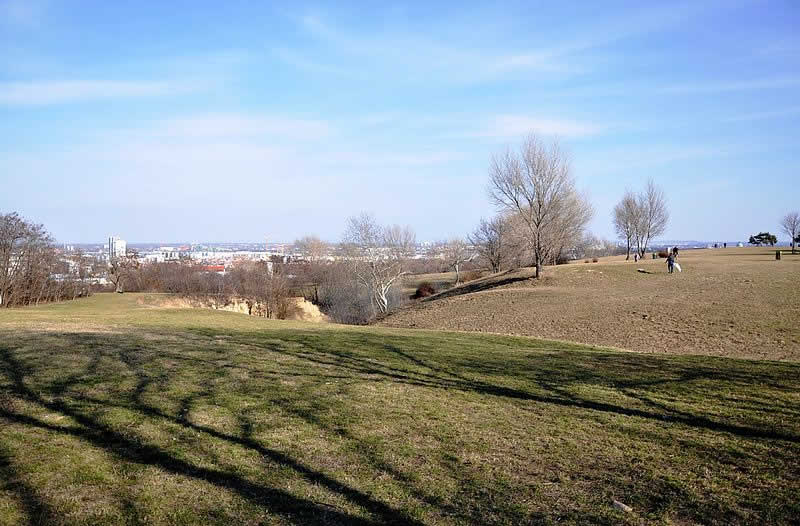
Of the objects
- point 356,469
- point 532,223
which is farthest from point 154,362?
point 532,223

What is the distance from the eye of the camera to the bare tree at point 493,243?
62.3 metres

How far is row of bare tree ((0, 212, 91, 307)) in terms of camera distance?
39.8 metres

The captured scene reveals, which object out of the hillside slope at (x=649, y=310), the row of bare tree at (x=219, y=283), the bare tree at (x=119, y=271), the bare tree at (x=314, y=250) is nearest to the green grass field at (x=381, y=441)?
the hillside slope at (x=649, y=310)

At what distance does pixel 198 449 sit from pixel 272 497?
53.2 inches

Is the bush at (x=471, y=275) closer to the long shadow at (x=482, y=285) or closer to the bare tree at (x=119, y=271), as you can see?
the long shadow at (x=482, y=285)

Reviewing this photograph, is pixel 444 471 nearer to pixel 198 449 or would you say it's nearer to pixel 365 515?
pixel 365 515

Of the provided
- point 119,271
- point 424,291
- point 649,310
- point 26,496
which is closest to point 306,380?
point 26,496

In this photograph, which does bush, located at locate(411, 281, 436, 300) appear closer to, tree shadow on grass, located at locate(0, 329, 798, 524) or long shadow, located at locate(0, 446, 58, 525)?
tree shadow on grass, located at locate(0, 329, 798, 524)

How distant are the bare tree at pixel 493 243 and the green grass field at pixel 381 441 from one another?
5193 cm

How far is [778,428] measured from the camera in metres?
6.68

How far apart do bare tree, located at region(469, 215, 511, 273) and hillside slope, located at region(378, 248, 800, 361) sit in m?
20.9

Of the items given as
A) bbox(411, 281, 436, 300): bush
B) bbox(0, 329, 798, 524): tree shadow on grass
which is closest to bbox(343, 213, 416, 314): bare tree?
bbox(411, 281, 436, 300): bush

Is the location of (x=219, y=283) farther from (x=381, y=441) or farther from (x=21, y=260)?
(x=381, y=441)

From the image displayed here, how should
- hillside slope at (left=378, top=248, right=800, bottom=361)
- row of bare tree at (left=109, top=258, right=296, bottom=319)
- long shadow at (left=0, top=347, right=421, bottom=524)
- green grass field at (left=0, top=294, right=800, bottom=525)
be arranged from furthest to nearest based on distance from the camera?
row of bare tree at (left=109, top=258, right=296, bottom=319), hillside slope at (left=378, top=248, right=800, bottom=361), green grass field at (left=0, top=294, right=800, bottom=525), long shadow at (left=0, top=347, right=421, bottom=524)
